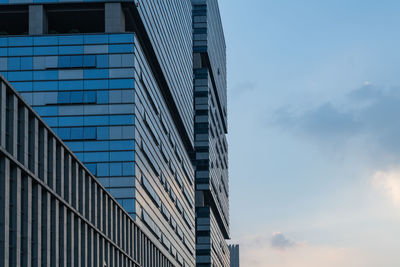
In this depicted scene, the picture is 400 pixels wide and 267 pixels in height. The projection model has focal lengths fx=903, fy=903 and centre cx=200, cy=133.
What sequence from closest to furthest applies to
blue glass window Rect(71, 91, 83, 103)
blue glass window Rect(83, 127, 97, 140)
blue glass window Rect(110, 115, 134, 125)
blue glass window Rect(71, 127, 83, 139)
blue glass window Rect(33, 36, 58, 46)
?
blue glass window Rect(71, 127, 83, 139) → blue glass window Rect(83, 127, 97, 140) → blue glass window Rect(110, 115, 134, 125) → blue glass window Rect(71, 91, 83, 103) → blue glass window Rect(33, 36, 58, 46)

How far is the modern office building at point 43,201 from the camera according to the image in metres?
49.9

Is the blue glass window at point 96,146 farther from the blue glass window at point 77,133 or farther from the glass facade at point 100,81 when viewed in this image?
the blue glass window at point 77,133

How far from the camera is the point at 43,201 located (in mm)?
56156

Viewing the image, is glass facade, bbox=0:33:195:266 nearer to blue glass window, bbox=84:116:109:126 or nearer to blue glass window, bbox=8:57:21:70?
blue glass window, bbox=8:57:21:70

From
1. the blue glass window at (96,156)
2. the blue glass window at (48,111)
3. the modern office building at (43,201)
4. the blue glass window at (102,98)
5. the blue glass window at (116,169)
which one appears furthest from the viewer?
the blue glass window at (102,98)

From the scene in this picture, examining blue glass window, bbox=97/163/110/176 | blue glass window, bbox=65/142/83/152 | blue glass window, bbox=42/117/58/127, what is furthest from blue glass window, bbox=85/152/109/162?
blue glass window, bbox=42/117/58/127

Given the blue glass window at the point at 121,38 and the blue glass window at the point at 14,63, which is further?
the blue glass window at the point at 121,38

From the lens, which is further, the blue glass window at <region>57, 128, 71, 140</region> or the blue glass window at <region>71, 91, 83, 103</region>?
the blue glass window at <region>71, 91, 83, 103</region>

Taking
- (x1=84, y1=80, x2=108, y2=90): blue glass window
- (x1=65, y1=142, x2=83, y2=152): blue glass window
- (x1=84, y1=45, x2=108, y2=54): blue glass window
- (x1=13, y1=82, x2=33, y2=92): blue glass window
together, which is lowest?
(x1=65, y1=142, x2=83, y2=152): blue glass window

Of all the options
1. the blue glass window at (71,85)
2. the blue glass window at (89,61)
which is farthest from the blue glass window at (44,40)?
the blue glass window at (71,85)

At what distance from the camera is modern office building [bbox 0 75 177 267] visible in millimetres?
49875

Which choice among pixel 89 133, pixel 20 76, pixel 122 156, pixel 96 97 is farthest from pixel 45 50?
pixel 122 156

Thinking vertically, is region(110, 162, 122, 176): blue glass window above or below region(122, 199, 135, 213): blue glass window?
above

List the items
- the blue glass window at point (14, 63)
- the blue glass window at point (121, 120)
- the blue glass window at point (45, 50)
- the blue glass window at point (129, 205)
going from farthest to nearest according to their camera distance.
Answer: the blue glass window at point (45, 50) < the blue glass window at point (14, 63) < the blue glass window at point (121, 120) < the blue glass window at point (129, 205)
